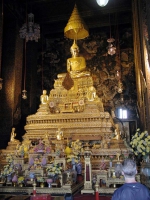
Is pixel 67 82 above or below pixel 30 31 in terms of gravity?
below

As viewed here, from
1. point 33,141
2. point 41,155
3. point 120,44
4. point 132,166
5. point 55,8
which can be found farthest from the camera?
point 120,44

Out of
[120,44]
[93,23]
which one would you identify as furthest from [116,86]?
[93,23]

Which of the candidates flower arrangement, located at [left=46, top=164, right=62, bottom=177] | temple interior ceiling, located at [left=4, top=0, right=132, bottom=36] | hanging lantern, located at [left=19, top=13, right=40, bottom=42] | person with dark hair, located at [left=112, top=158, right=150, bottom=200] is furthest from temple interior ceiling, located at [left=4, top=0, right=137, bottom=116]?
person with dark hair, located at [left=112, top=158, right=150, bottom=200]

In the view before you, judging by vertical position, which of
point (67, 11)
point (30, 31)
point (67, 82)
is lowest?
point (67, 82)

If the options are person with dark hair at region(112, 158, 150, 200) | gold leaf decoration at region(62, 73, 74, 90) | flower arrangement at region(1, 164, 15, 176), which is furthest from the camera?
gold leaf decoration at region(62, 73, 74, 90)

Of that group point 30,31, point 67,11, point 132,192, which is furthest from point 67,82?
point 132,192

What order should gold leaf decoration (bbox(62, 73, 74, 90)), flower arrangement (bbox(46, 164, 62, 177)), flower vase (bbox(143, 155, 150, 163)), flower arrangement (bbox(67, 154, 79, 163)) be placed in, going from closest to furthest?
flower vase (bbox(143, 155, 150, 163)) < flower arrangement (bbox(46, 164, 62, 177)) < flower arrangement (bbox(67, 154, 79, 163)) < gold leaf decoration (bbox(62, 73, 74, 90))

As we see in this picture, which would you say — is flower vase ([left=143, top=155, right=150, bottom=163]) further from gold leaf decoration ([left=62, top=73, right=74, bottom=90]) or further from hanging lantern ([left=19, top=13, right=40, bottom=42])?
hanging lantern ([left=19, top=13, right=40, bottom=42])

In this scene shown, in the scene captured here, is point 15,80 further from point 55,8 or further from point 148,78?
point 148,78

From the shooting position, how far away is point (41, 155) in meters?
5.55

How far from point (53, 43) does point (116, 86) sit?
3.65 m

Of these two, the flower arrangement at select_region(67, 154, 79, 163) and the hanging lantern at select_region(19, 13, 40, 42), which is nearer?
the flower arrangement at select_region(67, 154, 79, 163)

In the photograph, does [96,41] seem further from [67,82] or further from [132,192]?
[132,192]

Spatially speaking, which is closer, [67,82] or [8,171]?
[8,171]
